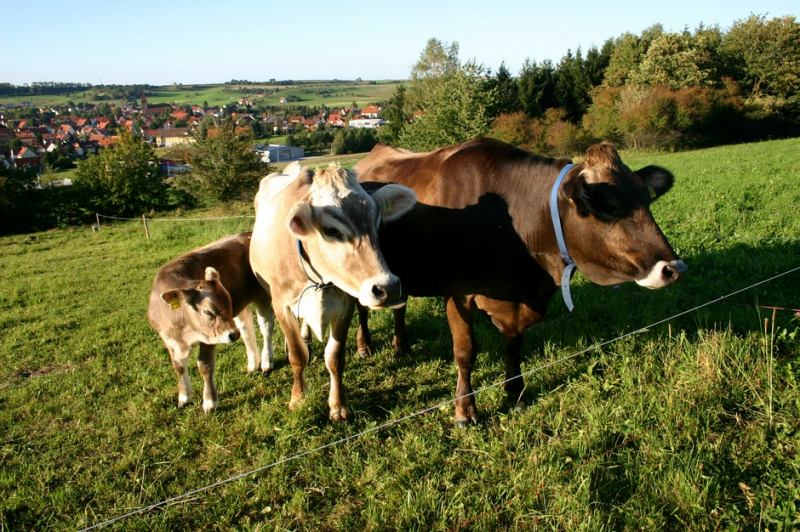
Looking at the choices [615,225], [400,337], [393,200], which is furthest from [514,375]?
[393,200]

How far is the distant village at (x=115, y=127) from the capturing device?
74.3m

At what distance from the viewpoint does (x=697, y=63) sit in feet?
138

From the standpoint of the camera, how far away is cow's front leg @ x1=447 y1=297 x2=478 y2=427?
3.88 metres

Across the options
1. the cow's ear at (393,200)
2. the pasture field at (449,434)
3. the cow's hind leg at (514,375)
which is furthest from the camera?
the cow's hind leg at (514,375)

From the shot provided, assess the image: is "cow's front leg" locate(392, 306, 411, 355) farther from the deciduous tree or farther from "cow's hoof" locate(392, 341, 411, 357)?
the deciduous tree

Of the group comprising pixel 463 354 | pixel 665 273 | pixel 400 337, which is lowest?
pixel 400 337

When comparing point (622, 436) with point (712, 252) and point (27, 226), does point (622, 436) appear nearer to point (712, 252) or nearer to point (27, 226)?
point (712, 252)

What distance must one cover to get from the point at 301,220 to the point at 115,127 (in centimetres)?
12605

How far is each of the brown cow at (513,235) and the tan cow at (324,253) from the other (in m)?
0.53

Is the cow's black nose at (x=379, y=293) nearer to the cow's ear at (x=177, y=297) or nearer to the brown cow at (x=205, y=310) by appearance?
the brown cow at (x=205, y=310)

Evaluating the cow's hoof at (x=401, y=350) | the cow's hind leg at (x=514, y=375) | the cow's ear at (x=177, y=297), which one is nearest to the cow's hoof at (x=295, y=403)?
the cow's ear at (x=177, y=297)

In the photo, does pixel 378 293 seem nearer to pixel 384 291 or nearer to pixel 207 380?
pixel 384 291

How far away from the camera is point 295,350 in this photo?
166 inches

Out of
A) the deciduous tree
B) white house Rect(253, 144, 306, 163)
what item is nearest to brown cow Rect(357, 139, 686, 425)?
the deciduous tree
